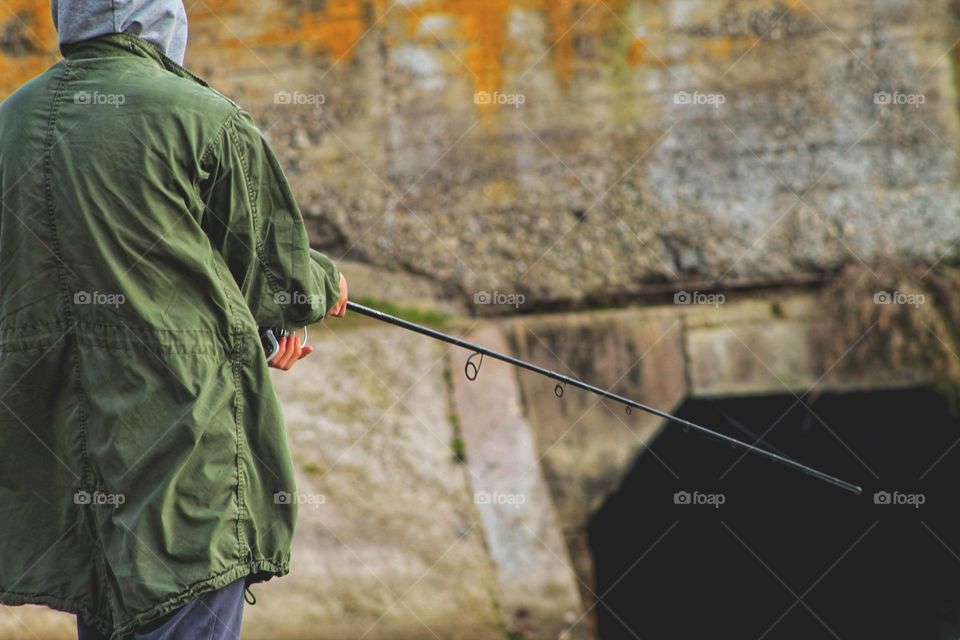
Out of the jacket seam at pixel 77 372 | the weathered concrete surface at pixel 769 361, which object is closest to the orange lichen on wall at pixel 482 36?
the weathered concrete surface at pixel 769 361

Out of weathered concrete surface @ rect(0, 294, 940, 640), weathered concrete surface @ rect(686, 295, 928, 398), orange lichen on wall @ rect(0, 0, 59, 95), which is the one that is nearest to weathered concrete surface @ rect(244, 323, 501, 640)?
weathered concrete surface @ rect(0, 294, 940, 640)

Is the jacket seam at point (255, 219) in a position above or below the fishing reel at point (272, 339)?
above

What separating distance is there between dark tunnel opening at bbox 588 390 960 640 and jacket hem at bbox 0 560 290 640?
10.4 feet

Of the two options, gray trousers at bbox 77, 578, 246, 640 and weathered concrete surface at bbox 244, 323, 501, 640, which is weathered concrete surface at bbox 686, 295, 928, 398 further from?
gray trousers at bbox 77, 578, 246, 640

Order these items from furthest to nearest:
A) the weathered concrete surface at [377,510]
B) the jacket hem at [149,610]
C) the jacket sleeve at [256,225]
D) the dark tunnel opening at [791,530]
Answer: the dark tunnel opening at [791,530] < the weathered concrete surface at [377,510] < the jacket sleeve at [256,225] < the jacket hem at [149,610]

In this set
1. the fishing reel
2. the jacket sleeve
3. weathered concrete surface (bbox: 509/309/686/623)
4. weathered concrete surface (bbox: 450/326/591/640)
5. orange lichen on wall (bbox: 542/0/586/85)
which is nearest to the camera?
the jacket sleeve

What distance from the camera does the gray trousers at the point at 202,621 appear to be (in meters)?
2.03

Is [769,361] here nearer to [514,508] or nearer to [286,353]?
[514,508]

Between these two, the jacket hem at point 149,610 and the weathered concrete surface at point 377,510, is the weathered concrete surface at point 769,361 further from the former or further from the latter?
the jacket hem at point 149,610

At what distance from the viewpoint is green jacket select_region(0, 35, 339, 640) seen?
203 centimetres

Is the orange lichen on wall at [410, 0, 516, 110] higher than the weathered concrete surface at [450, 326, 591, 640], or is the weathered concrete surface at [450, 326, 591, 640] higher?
the orange lichen on wall at [410, 0, 516, 110]

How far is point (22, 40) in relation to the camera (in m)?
5.24

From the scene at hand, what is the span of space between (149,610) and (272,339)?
604 mm

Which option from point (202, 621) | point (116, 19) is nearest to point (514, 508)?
point (202, 621)
